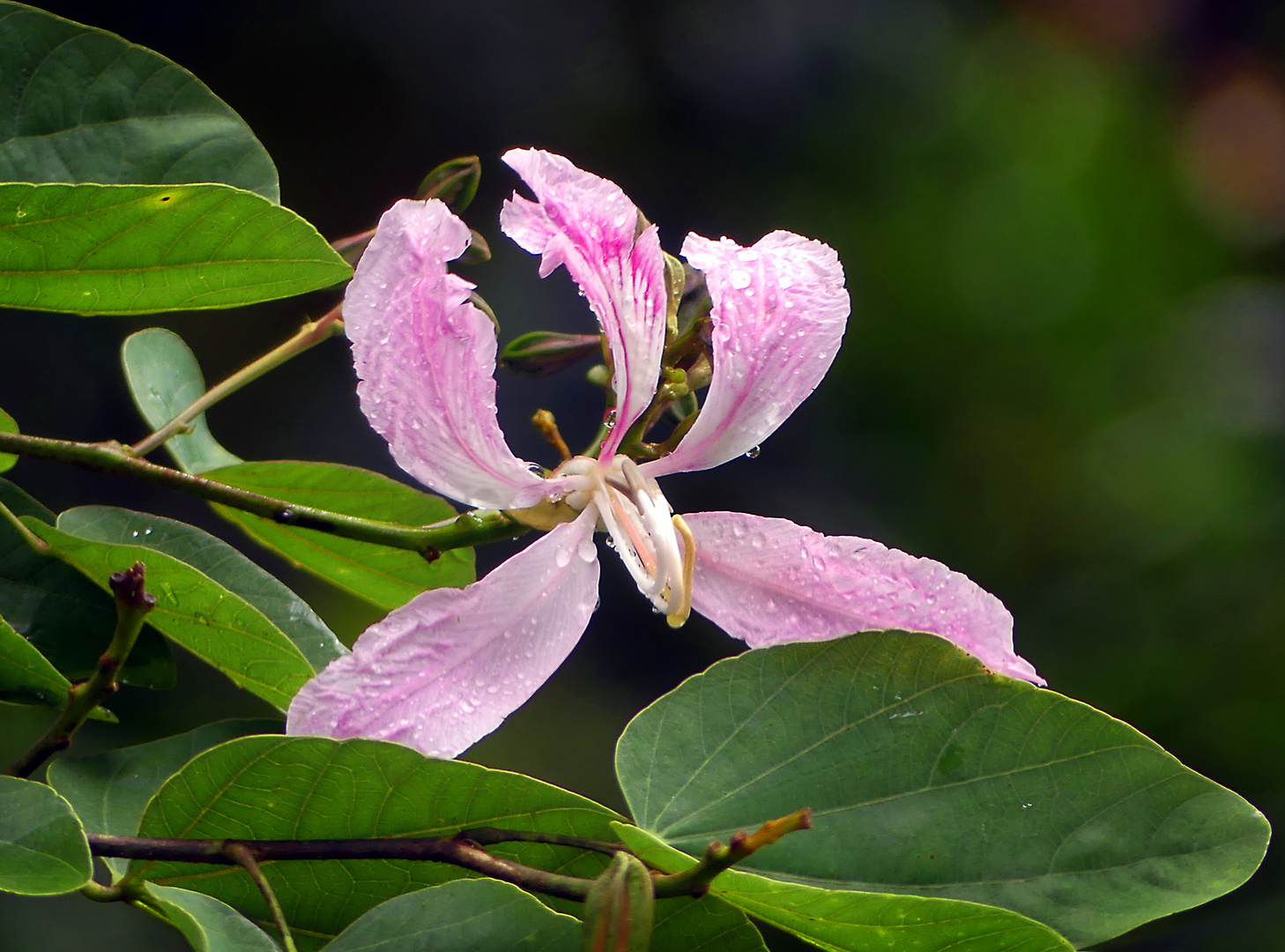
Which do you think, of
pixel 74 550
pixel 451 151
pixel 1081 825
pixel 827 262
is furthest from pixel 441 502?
pixel 451 151

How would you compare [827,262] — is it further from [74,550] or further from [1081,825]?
[74,550]

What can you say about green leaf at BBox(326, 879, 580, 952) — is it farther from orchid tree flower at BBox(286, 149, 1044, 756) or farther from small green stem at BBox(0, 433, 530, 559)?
small green stem at BBox(0, 433, 530, 559)

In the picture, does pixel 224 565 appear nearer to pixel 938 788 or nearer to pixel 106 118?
pixel 106 118

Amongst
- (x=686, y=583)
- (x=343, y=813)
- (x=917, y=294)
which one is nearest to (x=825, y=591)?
(x=686, y=583)

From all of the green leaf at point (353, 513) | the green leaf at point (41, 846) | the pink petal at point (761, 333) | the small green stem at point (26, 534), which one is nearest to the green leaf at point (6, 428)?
the small green stem at point (26, 534)

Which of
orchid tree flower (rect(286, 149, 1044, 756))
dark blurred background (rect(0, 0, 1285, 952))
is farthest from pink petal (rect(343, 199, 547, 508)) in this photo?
dark blurred background (rect(0, 0, 1285, 952))

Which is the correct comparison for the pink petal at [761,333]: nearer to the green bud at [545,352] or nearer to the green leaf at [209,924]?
the green bud at [545,352]

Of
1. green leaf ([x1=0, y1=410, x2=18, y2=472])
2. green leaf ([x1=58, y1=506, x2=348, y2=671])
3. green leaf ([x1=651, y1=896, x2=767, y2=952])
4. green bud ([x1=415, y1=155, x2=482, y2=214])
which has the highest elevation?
green bud ([x1=415, y1=155, x2=482, y2=214])
